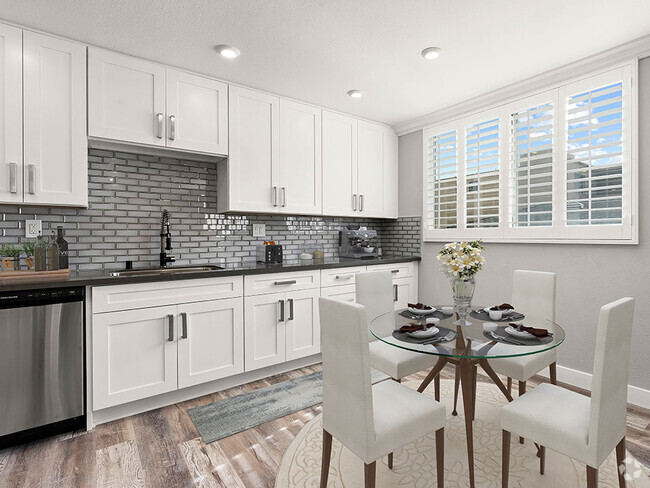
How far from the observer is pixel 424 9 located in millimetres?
2125

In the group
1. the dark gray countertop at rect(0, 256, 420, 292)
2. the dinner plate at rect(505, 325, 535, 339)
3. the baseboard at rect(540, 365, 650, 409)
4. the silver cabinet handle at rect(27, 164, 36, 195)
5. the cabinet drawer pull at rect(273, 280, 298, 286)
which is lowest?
the baseboard at rect(540, 365, 650, 409)

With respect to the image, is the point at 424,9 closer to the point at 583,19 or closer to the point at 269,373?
the point at 583,19

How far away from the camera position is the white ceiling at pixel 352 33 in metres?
2.10

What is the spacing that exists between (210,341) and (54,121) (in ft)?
6.08

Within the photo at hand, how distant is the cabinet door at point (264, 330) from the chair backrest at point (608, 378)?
225 centimetres

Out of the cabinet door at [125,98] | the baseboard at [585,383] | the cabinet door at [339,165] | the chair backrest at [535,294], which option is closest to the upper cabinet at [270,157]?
the cabinet door at [339,165]

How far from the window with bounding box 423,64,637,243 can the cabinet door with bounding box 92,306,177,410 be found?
287 centimetres

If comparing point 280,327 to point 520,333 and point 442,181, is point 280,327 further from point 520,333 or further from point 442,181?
point 442,181

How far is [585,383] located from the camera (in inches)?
113

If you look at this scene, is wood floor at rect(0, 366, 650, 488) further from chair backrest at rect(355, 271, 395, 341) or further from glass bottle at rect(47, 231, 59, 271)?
glass bottle at rect(47, 231, 59, 271)

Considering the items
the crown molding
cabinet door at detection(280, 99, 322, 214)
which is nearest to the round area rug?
cabinet door at detection(280, 99, 322, 214)

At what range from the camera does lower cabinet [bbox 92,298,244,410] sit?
7.73 feet

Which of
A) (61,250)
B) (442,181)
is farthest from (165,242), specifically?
(442,181)

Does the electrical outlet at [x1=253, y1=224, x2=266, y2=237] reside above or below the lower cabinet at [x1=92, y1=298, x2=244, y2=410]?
above
